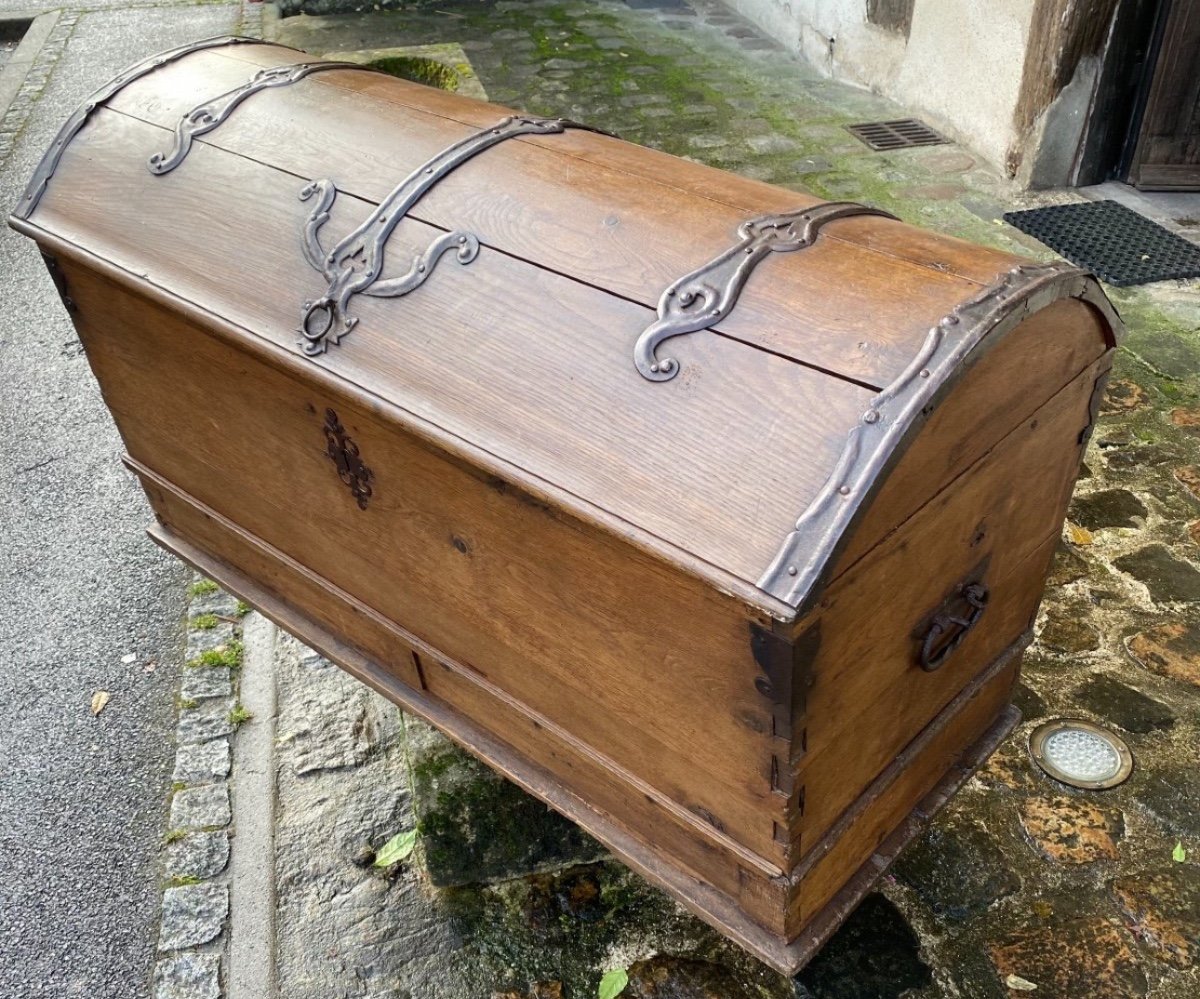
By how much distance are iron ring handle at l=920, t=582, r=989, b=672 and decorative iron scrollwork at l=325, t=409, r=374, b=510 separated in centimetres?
113

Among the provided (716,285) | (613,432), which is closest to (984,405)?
(716,285)

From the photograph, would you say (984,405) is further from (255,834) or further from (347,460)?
(255,834)

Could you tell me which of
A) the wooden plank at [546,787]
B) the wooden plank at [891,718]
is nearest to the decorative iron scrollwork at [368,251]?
the wooden plank at [546,787]

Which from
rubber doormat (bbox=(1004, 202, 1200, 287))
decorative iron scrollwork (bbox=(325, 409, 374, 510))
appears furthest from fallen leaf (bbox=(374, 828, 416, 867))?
rubber doormat (bbox=(1004, 202, 1200, 287))

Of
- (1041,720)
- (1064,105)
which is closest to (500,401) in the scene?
(1041,720)

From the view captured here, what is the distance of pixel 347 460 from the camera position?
6.86 ft

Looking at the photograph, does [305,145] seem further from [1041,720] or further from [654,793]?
[1041,720]

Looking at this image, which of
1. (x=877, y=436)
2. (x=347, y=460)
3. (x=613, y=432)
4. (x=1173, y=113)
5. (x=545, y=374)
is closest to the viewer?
(x=877, y=436)

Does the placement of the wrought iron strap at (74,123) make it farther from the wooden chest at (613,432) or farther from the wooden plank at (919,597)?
the wooden plank at (919,597)

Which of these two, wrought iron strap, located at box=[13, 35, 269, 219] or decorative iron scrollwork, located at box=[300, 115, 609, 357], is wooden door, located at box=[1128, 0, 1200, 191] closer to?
decorative iron scrollwork, located at box=[300, 115, 609, 357]

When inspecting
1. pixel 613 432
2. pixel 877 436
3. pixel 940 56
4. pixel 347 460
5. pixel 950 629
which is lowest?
pixel 940 56

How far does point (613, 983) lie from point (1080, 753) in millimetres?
1362

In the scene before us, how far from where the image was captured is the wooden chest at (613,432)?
1.48 meters

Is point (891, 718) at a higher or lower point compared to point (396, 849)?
higher
